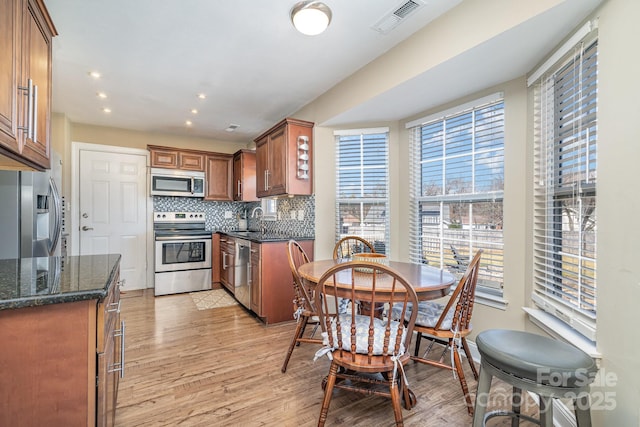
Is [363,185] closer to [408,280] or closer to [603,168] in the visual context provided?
[408,280]

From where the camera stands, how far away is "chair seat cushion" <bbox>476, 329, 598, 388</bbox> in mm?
1089

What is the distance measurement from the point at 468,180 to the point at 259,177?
2531mm

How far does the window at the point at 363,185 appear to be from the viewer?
10.7 feet

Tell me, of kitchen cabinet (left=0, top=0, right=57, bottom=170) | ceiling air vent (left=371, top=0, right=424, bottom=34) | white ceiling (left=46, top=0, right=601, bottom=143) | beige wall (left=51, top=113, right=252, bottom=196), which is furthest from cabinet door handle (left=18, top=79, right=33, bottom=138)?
beige wall (left=51, top=113, right=252, bottom=196)

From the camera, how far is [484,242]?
2418 millimetres

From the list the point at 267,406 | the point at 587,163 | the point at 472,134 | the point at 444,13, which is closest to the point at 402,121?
the point at 472,134

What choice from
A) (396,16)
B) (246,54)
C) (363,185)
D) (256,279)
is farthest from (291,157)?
(396,16)

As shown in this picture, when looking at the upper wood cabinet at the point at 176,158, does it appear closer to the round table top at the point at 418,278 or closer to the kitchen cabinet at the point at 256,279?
the kitchen cabinet at the point at 256,279

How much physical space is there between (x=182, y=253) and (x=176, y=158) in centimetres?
150

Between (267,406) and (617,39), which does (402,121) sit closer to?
(617,39)

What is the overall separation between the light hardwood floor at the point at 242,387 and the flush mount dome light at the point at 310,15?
240cm

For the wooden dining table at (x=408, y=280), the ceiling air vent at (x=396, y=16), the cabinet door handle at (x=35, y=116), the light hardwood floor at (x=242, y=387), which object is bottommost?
the light hardwood floor at (x=242, y=387)

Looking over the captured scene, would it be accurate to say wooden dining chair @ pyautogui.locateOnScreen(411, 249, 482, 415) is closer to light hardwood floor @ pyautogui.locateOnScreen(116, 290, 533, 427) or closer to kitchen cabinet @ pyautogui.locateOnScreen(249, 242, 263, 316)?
light hardwood floor @ pyautogui.locateOnScreen(116, 290, 533, 427)

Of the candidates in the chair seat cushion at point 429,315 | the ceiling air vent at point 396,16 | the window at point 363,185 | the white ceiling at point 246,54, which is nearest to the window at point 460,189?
the white ceiling at point 246,54
